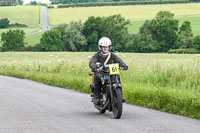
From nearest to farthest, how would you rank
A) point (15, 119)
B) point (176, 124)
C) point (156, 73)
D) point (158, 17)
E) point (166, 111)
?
point (176, 124) → point (15, 119) → point (166, 111) → point (156, 73) → point (158, 17)

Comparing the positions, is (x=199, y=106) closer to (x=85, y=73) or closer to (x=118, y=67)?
(x=118, y=67)

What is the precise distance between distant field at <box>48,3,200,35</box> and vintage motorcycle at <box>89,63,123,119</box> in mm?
106483

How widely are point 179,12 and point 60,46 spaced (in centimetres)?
3574

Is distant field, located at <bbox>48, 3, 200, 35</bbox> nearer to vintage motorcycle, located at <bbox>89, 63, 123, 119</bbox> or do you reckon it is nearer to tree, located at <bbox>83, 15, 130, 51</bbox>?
tree, located at <bbox>83, 15, 130, 51</bbox>

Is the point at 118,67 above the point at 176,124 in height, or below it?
above

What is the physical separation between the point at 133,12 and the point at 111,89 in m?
125

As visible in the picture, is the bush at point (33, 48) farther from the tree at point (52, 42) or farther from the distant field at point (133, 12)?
the distant field at point (133, 12)

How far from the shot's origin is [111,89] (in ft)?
32.4

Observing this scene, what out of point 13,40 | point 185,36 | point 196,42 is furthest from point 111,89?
point 13,40

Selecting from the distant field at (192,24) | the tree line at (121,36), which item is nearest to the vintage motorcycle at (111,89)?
the tree line at (121,36)

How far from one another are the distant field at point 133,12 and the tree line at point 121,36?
29.0ft

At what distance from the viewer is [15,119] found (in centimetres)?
945

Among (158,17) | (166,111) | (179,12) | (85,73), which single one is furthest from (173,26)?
(166,111)

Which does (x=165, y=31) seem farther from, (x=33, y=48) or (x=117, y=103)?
(x=117, y=103)
